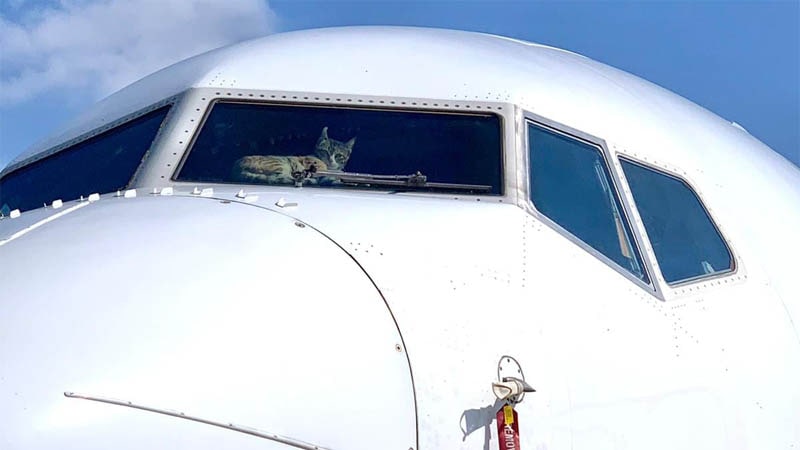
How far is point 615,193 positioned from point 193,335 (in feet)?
10.2

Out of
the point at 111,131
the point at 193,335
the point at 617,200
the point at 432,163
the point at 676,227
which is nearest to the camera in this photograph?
the point at 193,335

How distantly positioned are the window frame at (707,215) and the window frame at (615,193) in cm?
5

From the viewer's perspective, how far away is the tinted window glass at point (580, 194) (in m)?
5.58

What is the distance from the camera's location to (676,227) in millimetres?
6227

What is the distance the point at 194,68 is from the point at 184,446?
12.0 ft

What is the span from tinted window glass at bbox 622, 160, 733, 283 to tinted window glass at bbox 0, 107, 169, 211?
3.14 m

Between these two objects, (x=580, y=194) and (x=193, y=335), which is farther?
(x=580, y=194)

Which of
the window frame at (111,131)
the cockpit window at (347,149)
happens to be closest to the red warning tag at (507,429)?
the cockpit window at (347,149)

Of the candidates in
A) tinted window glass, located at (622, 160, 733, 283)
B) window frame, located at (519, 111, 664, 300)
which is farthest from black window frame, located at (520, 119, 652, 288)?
tinted window glass, located at (622, 160, 733, 283)

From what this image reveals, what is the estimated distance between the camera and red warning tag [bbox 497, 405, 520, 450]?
454cm

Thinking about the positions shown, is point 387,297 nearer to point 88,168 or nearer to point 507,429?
point 507,429

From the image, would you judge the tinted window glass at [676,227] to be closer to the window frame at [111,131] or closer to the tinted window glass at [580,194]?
the tinted window glass at [580,194]

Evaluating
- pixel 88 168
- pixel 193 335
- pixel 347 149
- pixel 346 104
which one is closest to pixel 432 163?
pixel 347 149

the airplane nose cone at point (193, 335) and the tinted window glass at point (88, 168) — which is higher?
the tinted window glass at point (88, 168)
